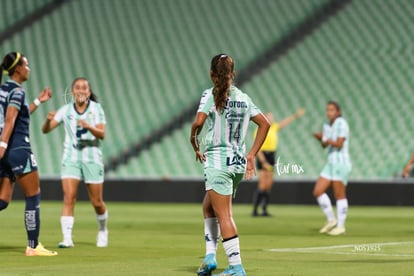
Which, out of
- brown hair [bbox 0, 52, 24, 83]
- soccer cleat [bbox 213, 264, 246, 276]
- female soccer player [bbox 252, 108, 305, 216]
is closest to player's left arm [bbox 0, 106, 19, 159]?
brown hair [bbox 0, 52, 24, 83]

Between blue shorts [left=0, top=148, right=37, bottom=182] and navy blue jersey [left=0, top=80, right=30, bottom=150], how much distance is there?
2.5 inches

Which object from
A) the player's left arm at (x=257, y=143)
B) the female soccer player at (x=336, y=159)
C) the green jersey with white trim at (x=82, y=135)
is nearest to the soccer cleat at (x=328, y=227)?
the female soccer player at (x=336, y=159)

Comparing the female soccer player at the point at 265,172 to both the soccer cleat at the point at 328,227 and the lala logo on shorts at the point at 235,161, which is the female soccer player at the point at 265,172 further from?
the lala logo on shorts at the point at 235,161

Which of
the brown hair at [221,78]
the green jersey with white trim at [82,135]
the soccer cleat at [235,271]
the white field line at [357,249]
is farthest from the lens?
the green jersey with white trim at [82,135]

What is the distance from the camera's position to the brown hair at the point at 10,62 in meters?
12.0

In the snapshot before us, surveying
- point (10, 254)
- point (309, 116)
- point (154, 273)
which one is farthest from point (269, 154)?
point (154, 273)

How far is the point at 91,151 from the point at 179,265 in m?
3.38

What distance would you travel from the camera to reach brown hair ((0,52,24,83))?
1202 cm

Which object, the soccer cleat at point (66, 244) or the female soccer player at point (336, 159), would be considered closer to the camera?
the soccer cleat at point (66, 244)

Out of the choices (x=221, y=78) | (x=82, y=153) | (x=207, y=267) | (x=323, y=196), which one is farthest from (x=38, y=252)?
(x=323, y=196)

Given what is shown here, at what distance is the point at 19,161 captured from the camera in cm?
1191

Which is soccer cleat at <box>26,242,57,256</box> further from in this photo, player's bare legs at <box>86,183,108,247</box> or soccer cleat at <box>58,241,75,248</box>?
player's bare legs at <box>86,183,108,247</box>

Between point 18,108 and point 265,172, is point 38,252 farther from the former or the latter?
point 265,172

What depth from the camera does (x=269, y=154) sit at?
2348cm
